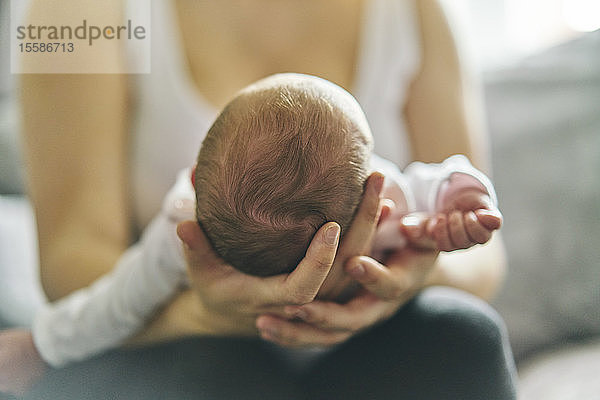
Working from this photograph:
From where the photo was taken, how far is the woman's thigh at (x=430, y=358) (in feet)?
1.67

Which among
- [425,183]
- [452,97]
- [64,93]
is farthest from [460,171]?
[64,93]

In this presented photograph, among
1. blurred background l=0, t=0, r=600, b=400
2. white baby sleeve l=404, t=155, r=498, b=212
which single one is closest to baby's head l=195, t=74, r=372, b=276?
white baby sleeve l=404, t=155, r=498, b=212

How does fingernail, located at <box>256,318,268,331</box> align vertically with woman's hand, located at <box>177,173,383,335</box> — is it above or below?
below

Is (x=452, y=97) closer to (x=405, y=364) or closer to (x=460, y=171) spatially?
(x=460, y=171)

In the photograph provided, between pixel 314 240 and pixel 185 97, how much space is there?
1.11 ft

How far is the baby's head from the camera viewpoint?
16.3 inches

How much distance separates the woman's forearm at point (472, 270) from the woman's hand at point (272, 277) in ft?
0.66

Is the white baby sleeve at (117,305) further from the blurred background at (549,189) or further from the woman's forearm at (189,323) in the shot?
the blurred background at (549,189)

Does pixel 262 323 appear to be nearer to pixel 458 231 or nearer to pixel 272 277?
pixel 272 277

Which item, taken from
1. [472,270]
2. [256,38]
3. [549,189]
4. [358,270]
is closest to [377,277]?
[358,270]

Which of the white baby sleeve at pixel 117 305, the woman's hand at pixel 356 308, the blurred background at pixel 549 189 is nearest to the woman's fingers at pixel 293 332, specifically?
the woman's hand at pixel 356 308

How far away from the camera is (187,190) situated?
20.9 inches

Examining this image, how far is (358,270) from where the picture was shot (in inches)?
19.0

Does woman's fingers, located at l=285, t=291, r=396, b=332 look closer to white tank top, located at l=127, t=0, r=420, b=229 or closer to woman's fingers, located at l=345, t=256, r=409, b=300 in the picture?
woman's fingers, located at l=345, t=256, r=409, b=300
